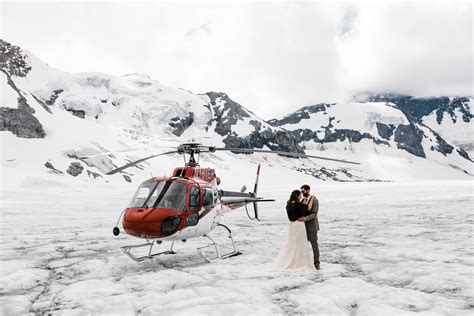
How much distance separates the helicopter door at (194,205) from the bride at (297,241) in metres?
→ 2.34

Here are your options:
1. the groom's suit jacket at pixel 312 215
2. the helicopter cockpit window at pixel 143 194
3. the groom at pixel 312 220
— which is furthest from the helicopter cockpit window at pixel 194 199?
the groom's suit jacket at pixel 312 215

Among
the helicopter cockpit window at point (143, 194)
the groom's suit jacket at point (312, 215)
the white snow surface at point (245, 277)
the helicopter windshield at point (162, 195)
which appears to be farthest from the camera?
the helicopter cockpit window at point (143, 194)

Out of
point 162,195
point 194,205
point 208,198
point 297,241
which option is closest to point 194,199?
point 194,205

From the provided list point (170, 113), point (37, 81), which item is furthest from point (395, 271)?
point (37, 81)

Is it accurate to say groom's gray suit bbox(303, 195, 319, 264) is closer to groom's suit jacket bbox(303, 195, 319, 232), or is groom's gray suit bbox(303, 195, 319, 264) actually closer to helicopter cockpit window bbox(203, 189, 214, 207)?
groom's suit jacket bbox(303, 195, 319, 232)

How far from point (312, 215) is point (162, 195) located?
366 cm

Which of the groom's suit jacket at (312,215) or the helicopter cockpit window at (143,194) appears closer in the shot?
the groom's suit jacket at (312,215)

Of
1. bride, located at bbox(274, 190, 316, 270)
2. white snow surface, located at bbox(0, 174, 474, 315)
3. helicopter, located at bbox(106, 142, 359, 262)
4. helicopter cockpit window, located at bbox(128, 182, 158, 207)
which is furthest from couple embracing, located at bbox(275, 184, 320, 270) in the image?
helicopter cockpit window, located at bbox(128, 182, 158, 207)

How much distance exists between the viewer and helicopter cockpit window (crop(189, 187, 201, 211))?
9703mm

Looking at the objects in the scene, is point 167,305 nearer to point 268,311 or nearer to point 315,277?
point 268,311

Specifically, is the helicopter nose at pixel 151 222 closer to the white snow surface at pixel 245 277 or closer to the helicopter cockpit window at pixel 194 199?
the helicopter cockpit window at pixel 194 199

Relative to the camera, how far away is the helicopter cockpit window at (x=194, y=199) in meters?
9.70

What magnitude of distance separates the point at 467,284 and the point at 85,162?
205ft

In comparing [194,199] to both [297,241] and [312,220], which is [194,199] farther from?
[312,220]
